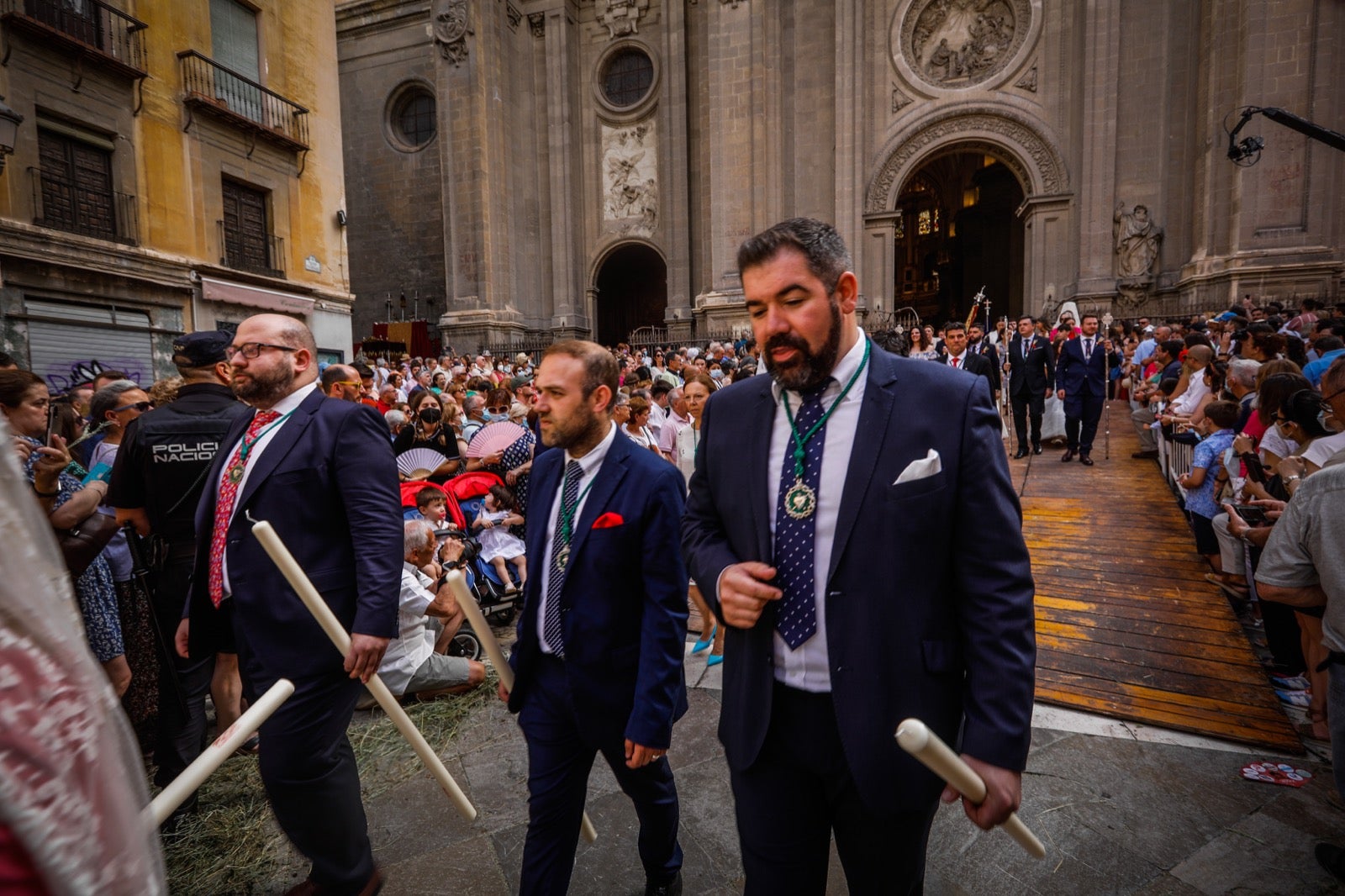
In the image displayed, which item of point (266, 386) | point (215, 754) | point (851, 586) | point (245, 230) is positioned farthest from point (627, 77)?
point (215, 754)

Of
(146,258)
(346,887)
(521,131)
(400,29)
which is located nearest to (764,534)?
(346,887)

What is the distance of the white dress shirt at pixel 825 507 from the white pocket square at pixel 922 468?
0.16m

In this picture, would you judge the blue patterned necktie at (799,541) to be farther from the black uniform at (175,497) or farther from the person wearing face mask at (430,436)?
the person wearing face mask at (430,436)

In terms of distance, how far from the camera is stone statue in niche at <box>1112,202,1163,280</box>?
19.0 m

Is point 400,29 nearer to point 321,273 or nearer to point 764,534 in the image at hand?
point 321,273

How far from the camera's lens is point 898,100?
21172 mm

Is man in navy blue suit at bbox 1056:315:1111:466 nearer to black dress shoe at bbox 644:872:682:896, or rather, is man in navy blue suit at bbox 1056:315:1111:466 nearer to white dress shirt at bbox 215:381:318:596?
black dress shoe at bbox 644:872:682:896

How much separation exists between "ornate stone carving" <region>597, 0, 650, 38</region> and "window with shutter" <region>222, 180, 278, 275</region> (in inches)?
558

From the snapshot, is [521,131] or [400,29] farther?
[400,29]

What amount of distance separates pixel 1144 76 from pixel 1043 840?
22.8 meters

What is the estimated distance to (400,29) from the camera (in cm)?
2753

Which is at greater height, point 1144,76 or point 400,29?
point 400,29

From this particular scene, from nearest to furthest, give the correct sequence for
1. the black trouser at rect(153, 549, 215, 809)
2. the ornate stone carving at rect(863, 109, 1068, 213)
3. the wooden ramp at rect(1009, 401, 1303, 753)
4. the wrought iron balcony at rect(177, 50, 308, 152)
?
1. the black trouser at rect(153, 549, 215, 809)
2. the wooden ramp at rect(1009, 401, 1303, 753)
3. the wrought iron balcony at rect(177, 50, 308, 152)
4. the ornate stone carving at rect(863, 109, 1068, 213)

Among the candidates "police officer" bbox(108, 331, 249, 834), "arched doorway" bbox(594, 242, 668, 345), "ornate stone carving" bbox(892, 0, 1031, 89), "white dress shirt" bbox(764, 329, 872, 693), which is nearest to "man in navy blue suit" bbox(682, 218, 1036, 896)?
"white dress shirt" bbox(764, 329, 872, 693)
